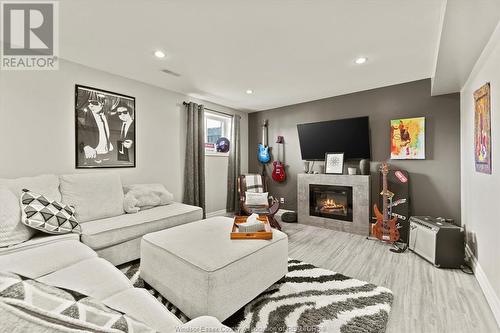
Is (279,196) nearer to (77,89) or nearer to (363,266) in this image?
(363,266)

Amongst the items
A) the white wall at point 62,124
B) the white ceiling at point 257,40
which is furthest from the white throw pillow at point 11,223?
the white ceiling at point 257,40

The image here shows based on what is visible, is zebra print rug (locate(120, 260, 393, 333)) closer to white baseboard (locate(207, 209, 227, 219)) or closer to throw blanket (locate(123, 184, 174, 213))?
throw blanket (locate(123, 184, 174, 213))

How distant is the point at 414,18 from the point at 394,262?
248 centimetres

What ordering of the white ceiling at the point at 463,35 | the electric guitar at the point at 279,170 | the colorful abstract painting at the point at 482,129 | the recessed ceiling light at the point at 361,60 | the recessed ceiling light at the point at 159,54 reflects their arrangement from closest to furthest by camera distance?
the white ceiling at the point at 463,35
the colorful abstract painting at the point at 482,129
the recessed ceiling light at the point at 159,54
the recessed ceiling light at the point at 361,60
the electric guitar at the point at 279,170

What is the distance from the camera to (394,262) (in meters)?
2.49

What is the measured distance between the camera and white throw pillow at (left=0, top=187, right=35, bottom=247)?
1739mm

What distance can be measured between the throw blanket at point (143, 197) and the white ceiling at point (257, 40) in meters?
1.63

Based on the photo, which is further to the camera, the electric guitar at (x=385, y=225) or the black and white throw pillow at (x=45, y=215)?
the electric guitar at (x=385, y=225)

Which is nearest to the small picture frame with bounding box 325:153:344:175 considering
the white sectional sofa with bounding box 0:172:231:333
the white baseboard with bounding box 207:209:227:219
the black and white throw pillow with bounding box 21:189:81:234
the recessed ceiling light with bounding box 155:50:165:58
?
the white baseboard with bounding box 207:209:227:219

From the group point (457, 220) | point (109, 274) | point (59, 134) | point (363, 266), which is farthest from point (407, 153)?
point (59, 134)

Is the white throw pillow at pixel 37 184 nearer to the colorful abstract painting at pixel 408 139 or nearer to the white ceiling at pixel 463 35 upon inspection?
the white ceiling at pixel 463 35

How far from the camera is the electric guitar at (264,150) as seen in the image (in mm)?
4844

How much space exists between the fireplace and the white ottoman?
2113 mm

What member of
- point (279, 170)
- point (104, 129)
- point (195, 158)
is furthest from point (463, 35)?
point (104, 129)
